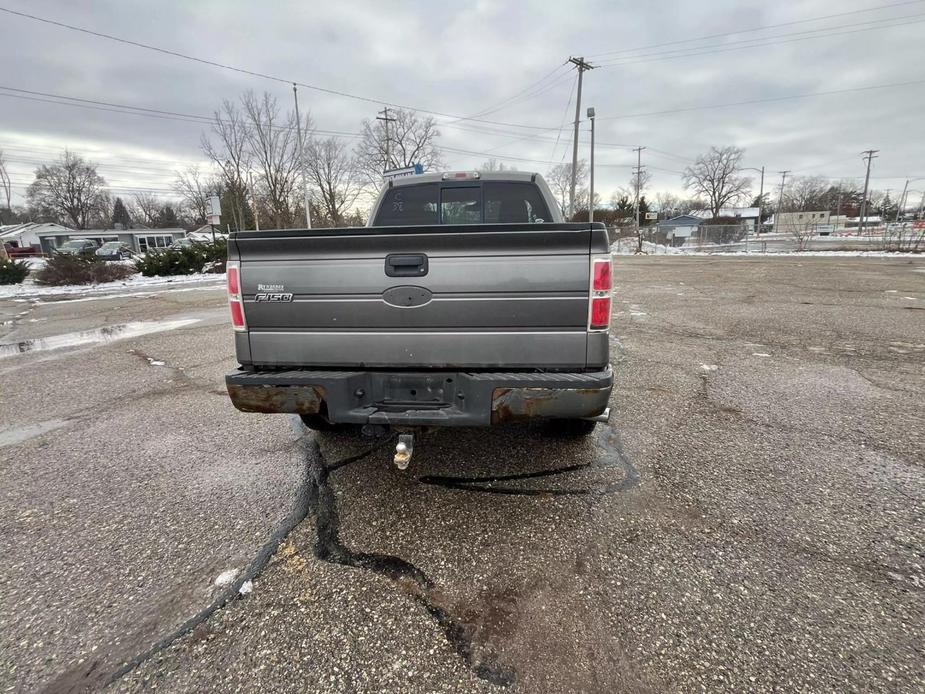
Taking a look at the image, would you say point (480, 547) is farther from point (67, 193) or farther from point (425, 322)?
point (67, 193)

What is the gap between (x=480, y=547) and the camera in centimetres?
243

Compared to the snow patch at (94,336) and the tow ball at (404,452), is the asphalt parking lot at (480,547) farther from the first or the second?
the snow patch at (94,336)

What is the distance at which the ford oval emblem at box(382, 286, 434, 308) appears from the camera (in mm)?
2533

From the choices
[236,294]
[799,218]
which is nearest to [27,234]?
[236,294]

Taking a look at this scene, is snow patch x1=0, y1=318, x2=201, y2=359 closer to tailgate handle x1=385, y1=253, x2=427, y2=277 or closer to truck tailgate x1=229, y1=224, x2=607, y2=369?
truck tailgate x1=229, y1=224, x2=607, y2=369

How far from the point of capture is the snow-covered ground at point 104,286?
15.5 metres

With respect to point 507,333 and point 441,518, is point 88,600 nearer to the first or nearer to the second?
point 441,518

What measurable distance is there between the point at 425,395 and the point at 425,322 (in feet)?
1.37

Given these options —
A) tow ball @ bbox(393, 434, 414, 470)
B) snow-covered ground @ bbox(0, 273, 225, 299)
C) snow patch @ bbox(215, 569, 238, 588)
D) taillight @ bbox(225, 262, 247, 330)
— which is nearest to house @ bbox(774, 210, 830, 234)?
snow-covered ground @ bbox(0, 273, 225, 299)

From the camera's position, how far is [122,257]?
119 ft

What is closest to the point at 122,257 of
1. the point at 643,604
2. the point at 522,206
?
the point at 522,206

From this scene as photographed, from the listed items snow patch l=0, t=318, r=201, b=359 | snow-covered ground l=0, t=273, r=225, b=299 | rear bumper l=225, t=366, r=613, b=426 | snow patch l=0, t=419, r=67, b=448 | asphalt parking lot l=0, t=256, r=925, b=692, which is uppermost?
rear bumper l=225, t=366, r=613, b=426

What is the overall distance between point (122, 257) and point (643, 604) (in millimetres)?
44436

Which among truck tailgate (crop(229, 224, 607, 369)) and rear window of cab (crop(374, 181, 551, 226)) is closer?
truck tailgate (crop(229, 224, 607, 369))
